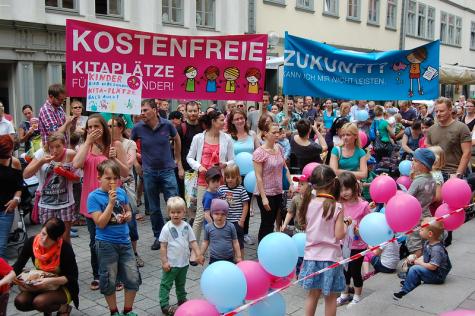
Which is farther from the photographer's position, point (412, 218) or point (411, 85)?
point (411, 85)

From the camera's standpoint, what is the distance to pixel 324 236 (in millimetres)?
4043

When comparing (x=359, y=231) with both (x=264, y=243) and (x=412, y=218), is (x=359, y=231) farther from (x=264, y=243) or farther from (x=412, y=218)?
(x=264, y=243)

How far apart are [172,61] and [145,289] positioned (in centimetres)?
312

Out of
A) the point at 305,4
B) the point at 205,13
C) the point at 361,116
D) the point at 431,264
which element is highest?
the point at 305,4

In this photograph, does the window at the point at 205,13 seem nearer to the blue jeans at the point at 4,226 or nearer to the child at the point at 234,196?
the child at the point at 234,196

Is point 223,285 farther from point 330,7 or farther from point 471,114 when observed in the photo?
point 330,7

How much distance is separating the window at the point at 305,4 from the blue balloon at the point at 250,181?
732 inches

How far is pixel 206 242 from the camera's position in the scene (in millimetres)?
4984

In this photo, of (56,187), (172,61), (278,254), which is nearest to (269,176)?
(172,61)

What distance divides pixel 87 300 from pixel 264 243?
2112 millimetres

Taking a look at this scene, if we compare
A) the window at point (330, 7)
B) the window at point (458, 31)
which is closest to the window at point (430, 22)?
the window at point (458, 31)

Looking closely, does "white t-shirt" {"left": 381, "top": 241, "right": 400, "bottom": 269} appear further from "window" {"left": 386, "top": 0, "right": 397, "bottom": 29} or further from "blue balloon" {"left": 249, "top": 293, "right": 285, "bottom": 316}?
"window" {"left": 386, "top": 0, "right": 397, "bottom": 29}

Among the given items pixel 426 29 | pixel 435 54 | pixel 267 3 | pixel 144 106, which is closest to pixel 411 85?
pixel 435 54

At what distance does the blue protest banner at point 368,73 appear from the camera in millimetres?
7281
